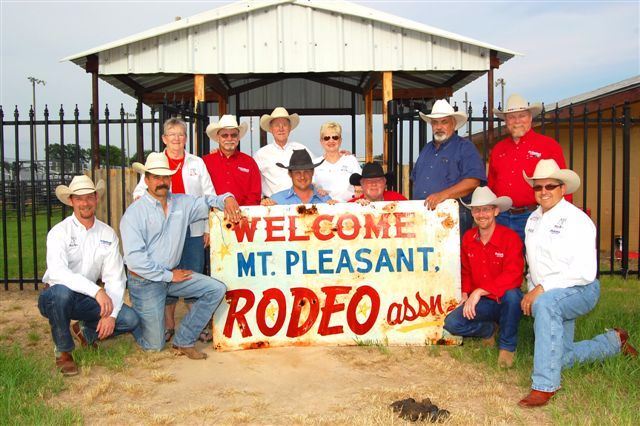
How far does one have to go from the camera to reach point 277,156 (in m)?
6.25

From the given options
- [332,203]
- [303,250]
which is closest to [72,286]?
[303,250]

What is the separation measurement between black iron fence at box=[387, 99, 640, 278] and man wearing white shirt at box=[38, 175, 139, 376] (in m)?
3.48

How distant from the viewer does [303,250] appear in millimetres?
5379

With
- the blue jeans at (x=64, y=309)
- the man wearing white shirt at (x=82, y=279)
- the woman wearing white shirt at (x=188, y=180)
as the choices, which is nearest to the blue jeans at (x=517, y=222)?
the woman wearing white shirt at (x=188, y=180)

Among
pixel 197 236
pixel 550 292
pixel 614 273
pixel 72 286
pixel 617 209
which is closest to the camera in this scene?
pixel 550 292

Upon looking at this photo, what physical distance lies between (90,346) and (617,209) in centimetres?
1015

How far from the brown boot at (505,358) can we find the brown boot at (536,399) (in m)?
0.71

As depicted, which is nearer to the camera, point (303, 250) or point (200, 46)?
point (303, 250)

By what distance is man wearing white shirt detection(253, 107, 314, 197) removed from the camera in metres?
6.25

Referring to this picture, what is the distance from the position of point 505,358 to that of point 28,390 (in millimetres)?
3500

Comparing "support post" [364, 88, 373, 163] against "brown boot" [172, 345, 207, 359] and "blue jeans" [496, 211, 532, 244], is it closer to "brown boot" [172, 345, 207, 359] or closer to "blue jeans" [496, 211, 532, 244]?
"blue jeans" [496, 211, 532, 244]

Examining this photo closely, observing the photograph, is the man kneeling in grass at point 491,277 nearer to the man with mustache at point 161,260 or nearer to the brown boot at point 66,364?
the man with mustache at point 161,260

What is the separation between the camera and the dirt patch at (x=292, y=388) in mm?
3846

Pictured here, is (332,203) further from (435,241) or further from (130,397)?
(130,397)
